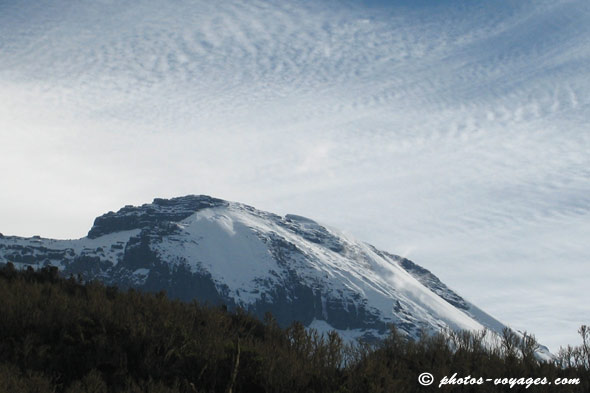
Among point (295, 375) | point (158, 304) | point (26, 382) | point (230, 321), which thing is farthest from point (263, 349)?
point (26, 382)

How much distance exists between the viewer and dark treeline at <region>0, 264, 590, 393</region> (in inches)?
462

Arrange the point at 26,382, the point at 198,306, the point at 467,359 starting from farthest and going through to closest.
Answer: the point at 198,306, the point at 467,359, the point at 26,382

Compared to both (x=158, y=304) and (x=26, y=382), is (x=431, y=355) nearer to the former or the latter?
(x=158, y=304)

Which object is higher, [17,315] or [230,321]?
[230,321]

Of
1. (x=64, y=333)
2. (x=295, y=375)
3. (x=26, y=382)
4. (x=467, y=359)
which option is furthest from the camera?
(x=467, y=359)

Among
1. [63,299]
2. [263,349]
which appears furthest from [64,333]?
[263,349]

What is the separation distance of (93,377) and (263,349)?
4351 mm

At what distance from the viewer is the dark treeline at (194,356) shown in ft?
38.5

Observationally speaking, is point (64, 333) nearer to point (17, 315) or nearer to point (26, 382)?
point (17, 315)

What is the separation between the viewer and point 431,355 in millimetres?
15664

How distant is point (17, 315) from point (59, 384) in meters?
4.04

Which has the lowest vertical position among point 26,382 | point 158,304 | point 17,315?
point 26,382

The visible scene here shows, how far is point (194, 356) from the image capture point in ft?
42.0

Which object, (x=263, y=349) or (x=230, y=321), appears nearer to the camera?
(x=263, y=349)
